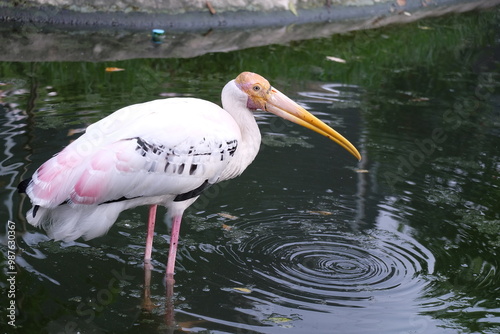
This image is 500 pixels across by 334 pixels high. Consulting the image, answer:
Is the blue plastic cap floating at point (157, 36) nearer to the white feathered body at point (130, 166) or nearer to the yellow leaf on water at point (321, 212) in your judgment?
the yellow leaf on water at point (321, 212)

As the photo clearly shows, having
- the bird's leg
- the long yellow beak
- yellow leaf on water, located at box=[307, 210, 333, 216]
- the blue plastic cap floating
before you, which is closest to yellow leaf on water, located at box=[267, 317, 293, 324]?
the bird's leg

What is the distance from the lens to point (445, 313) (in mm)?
4617

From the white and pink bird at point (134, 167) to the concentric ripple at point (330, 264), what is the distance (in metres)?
0.61

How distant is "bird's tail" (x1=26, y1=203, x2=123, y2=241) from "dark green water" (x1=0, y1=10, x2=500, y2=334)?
28 cm

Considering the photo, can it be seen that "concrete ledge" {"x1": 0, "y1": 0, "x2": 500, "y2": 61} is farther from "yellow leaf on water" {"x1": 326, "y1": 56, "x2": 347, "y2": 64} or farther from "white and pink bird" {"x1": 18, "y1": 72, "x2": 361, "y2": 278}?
"white and pink bird" {"x1": 18, "y1": 72, "x2": 361, "y2": 278}

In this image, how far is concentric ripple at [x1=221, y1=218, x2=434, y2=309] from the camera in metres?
4.78

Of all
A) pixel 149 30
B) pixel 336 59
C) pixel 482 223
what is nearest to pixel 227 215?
pixel 482 223

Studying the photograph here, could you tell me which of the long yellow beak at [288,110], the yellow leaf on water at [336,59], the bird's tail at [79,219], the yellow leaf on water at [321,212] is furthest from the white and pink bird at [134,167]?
the yellow leaf on water at [336,59]

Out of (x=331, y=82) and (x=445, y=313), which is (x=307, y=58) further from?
(x=445, y=313)

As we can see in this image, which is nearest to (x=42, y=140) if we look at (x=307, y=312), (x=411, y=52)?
(x=307, y=312)

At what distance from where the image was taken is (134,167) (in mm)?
4621

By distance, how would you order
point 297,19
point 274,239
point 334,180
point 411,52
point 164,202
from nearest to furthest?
point 164,202, point 274,239, point 334,180, point 411,52, point 297,19

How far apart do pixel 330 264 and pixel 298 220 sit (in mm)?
711

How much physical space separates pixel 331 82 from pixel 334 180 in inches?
117
